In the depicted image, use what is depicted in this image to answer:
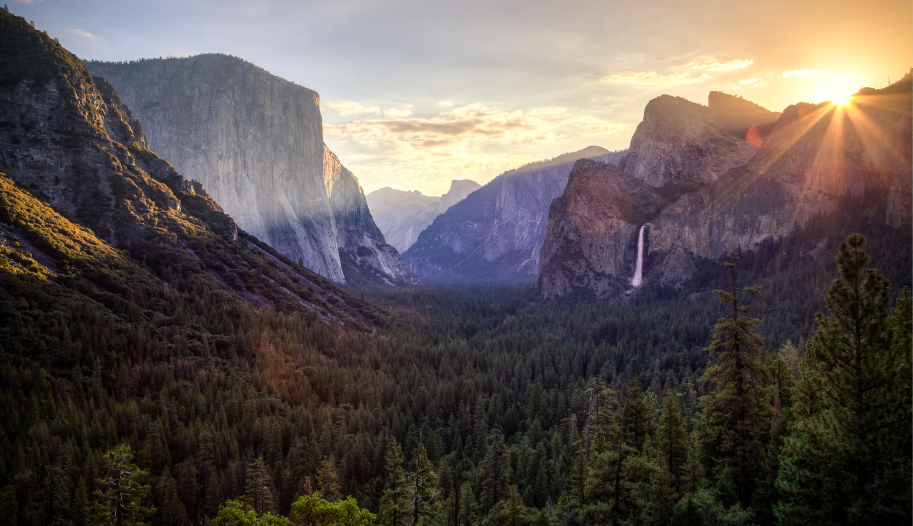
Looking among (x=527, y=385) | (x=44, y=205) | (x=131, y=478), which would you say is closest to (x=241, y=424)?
(x=131, y=478)

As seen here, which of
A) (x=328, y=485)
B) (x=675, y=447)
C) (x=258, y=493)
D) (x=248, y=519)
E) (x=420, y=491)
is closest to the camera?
(x=248, y=519)

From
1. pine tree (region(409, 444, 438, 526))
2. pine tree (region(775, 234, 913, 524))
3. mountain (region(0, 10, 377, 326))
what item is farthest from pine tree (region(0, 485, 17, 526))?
pine tree (region(775, 234, 913, 524))

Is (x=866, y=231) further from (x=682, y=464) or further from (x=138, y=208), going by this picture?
(x=138, y=208)

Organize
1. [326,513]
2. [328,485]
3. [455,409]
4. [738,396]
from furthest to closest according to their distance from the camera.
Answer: [455,409]
[328,485]
[738,396]
[326,513]

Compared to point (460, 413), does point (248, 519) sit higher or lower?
higher

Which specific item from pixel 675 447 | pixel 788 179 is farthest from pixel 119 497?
pixel 788 179

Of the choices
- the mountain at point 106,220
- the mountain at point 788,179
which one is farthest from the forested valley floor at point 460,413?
the mountain at point 788,179

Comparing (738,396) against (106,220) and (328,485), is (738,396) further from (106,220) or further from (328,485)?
(106,220)

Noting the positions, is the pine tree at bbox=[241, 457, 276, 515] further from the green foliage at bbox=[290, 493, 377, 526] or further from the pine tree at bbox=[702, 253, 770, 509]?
the pine tree at bbox=[702, 253, 770, 509]
